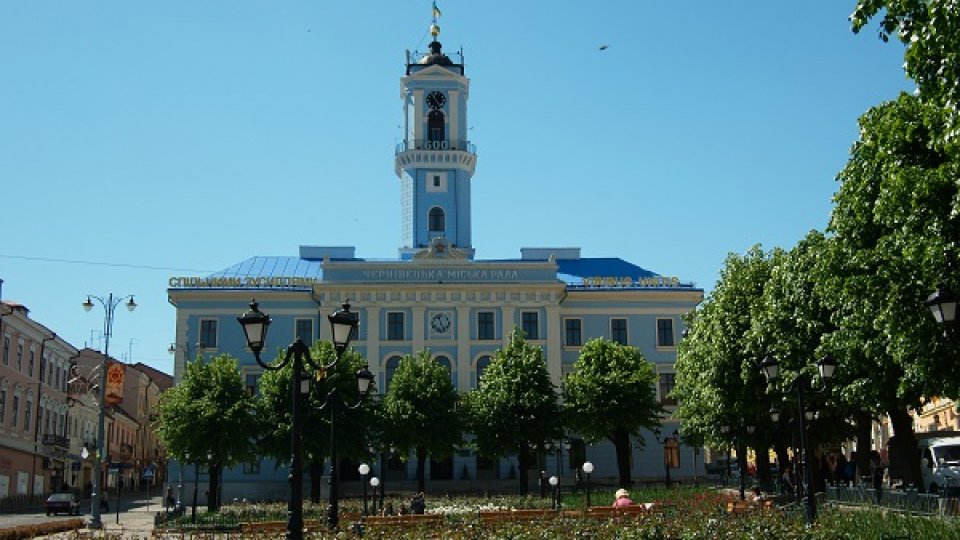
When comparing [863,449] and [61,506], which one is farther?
[61,506]

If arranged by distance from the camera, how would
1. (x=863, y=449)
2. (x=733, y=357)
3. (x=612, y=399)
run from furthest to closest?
(x=612, y=399) → (x=863, y=449) → (x=733, y=357)

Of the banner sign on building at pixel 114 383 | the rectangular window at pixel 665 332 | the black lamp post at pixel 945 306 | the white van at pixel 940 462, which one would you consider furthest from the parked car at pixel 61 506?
the black lamp post at pixel 945 306

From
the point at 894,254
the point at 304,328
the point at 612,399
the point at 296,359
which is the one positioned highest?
the point at 304,328

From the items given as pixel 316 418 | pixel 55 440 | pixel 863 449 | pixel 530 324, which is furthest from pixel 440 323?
pixel 55 440

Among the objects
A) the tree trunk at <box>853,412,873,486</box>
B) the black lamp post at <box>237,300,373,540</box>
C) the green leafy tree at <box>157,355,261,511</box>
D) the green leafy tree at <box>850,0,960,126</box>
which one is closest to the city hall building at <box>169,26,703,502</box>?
the green leafy tree at <box>157,355,261,511</box>

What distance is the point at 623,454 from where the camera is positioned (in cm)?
5100

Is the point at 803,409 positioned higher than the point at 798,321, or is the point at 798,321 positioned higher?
the point at 798,321

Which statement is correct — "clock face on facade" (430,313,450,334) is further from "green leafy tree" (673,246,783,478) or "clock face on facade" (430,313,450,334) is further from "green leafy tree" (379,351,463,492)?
"green leafy tree" (673,246,783,478)

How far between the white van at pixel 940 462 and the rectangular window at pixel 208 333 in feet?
119

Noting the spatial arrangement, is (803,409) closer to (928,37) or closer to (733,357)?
(928,37)

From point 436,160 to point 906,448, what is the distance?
1528 inches

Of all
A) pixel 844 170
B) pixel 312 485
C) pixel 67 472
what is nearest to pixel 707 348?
pixel 844 170

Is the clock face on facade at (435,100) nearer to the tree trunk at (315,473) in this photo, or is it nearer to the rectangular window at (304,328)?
the rectangular window at (304,328)

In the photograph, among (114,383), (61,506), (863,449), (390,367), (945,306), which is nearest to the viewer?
(945,306)
